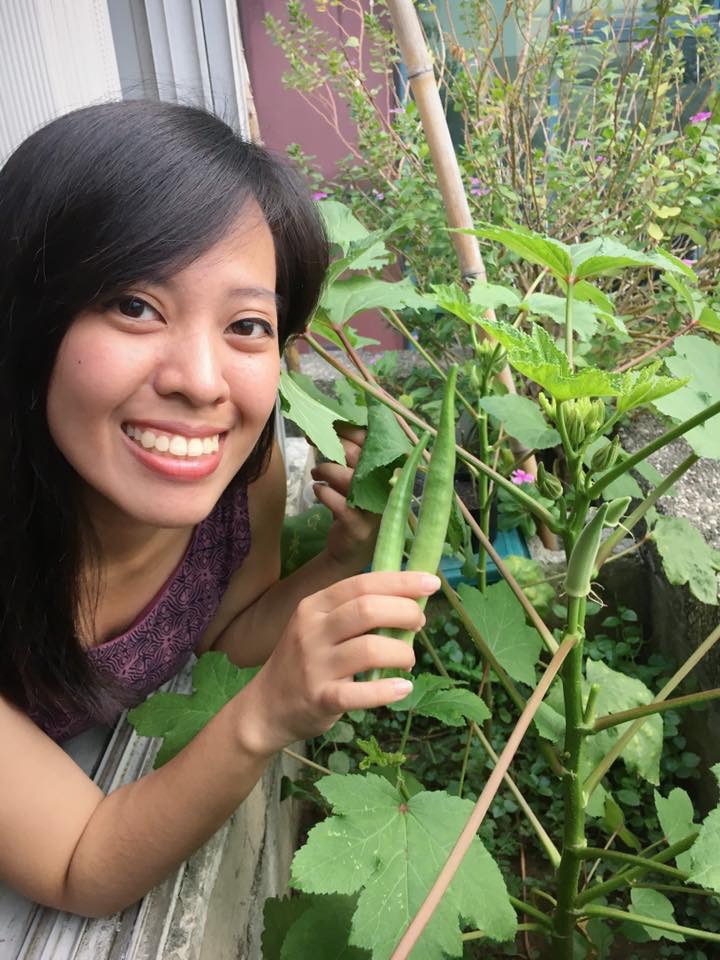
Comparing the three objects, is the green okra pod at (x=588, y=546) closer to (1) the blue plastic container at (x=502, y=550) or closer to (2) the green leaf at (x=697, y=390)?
(2) the green leaf at (x=697, y=390)

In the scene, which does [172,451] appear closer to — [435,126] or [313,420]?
[313,420]

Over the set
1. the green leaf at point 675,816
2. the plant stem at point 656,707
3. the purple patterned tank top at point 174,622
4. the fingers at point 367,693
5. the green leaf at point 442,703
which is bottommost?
the green leaf at point 675,816

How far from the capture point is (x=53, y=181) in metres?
0.84

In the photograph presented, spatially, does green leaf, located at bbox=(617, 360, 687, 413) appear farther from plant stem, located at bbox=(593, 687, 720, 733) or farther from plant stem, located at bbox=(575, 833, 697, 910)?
plant stem, located at bbox=(575, 833, 697, 910)

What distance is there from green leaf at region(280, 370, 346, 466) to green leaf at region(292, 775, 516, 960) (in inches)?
14.5

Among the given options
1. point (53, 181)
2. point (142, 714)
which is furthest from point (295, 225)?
point (142, 714)

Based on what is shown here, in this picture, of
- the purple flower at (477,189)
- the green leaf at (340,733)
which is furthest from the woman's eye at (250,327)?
the purple flower at (477,189)

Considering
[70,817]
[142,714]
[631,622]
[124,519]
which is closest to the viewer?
[70,817]

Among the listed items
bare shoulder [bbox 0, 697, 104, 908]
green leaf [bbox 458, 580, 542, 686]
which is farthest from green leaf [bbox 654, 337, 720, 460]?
bare shoulder [bbox 0, 697, 104, 908]

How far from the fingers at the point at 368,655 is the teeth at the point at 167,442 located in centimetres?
28

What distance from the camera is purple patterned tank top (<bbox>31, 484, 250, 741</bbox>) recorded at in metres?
1.14

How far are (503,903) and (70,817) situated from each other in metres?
0.49

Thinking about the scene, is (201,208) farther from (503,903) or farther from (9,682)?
(503,903)

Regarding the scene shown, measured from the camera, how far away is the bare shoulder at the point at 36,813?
2.84 ft
